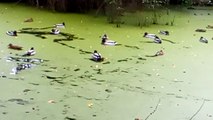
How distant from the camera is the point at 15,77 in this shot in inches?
158

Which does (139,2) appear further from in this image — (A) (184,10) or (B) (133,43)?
(B) (133,43)

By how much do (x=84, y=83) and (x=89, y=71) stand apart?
33 cm

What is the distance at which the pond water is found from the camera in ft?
11.1

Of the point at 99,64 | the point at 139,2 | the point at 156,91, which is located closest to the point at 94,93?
the point at 156,91

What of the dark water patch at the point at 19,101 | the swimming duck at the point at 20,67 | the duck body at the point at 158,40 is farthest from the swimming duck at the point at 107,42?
the dark water patch at the point at 19,101

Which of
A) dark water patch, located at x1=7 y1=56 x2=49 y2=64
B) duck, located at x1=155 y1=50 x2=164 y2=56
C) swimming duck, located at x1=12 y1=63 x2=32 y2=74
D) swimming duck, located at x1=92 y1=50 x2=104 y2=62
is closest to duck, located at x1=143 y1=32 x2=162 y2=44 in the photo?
duck, located at x1=155 y1=50 x2=164 y2=56

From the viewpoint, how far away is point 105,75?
421 centimetres

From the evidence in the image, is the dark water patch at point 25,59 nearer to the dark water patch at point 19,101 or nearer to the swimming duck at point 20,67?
the swimming duck at point 20,67

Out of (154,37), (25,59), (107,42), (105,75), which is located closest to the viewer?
(105,75)

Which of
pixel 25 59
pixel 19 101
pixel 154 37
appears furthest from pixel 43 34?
pixel 19 101

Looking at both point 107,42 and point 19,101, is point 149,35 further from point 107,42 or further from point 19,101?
point 19,101

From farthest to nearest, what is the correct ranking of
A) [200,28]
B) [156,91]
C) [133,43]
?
[200,28] < [133,43] < [156,91]

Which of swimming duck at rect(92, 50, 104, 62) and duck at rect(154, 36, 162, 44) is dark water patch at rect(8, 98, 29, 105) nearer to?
swimming duck at rect(92, 50, 104, 62)

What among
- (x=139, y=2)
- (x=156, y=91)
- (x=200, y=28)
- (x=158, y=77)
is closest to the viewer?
(x=156, y=91)
